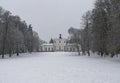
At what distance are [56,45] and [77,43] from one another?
77886 mm

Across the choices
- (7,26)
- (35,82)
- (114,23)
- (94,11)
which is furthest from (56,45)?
(35,82)

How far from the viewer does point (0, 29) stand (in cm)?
4759

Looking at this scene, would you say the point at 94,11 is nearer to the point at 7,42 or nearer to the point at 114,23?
the point at 114,23

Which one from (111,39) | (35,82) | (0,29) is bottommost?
(35,82)

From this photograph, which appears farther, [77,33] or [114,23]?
[77,33]

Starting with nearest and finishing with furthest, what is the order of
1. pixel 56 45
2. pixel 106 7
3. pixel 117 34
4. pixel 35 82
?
pixel 35 82 → pixel 117 34 → pixel 106 7 → pixel 56 45

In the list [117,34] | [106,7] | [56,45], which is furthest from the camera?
[56,45]

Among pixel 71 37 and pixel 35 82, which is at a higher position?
pixel 71 37

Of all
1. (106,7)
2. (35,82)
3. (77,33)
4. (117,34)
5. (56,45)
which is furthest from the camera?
(56,45)

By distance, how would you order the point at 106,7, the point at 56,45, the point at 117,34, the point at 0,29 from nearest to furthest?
the point at 117,34, the point at 106,7, the point at 0,29, the point at 56,45

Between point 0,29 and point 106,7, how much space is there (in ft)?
73.0

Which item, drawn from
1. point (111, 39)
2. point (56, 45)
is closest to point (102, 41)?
point (111, 39)

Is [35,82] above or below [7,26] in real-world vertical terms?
below

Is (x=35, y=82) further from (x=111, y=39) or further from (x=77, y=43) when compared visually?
(x=77, y=43)
